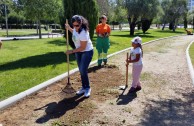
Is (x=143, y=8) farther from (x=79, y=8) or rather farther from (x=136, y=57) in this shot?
(x=136, y=57)

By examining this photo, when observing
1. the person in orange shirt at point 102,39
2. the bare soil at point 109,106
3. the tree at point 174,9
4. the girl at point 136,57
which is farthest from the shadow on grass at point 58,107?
the tree at point 174,9

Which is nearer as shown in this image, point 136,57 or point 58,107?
point 58,107

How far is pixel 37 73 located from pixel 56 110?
9.45ft

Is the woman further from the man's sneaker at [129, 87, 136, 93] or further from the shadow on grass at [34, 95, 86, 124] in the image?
the man's sneaker at [129, 87, 136, 93]

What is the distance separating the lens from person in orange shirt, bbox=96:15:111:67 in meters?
8.48

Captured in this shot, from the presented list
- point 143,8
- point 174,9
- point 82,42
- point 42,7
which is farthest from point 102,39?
point 174,9

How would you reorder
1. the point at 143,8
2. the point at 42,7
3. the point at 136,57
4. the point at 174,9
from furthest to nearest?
the point at 174,9
the point at 143,8
the point at 42,7
the point at 136,57

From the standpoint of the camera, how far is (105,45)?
8.74 meters

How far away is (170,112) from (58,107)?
6.58ft

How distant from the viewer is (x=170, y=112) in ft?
15.9

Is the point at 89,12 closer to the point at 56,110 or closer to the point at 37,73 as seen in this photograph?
the point at 37,73

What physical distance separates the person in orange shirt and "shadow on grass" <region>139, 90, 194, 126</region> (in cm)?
352

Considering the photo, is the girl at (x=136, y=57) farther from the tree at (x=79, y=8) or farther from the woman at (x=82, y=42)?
the tree at (x=79, y=8)

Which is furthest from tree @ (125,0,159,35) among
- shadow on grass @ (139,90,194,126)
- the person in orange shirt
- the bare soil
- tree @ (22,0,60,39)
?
shadow on grass @ (139,90,194,126)
